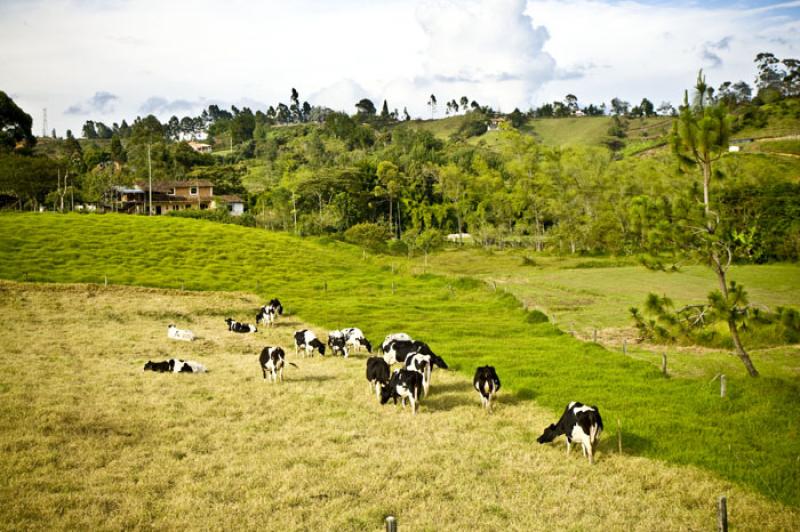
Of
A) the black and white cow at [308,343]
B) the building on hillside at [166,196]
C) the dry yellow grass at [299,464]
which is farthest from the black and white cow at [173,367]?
the building on hillside at [166,196]

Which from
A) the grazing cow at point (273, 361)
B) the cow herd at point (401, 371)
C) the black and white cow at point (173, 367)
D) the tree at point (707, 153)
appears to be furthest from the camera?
the black and white cow at point (173, 367)

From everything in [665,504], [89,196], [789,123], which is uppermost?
[789,123]

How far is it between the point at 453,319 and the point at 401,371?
17.6m

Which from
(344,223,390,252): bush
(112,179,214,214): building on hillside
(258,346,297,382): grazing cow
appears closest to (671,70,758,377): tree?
(258,346,297,382): grazing cow

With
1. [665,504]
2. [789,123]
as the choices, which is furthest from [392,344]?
[789,123]

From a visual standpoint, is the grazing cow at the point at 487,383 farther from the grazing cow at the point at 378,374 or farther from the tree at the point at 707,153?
the tree at the point at 707,153

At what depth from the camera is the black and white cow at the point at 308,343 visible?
83.9 ft

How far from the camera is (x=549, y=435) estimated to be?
13922 millimetres

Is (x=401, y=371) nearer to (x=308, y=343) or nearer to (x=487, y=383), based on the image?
(x=487, y=383)

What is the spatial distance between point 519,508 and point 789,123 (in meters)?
134

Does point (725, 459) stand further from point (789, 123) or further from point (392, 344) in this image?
point (789, 123)

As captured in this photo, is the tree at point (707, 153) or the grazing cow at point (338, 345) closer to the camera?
the tree at point (707, 153)

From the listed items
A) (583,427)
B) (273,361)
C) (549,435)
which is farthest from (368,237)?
(583,427)

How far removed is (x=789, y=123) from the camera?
118062mm
